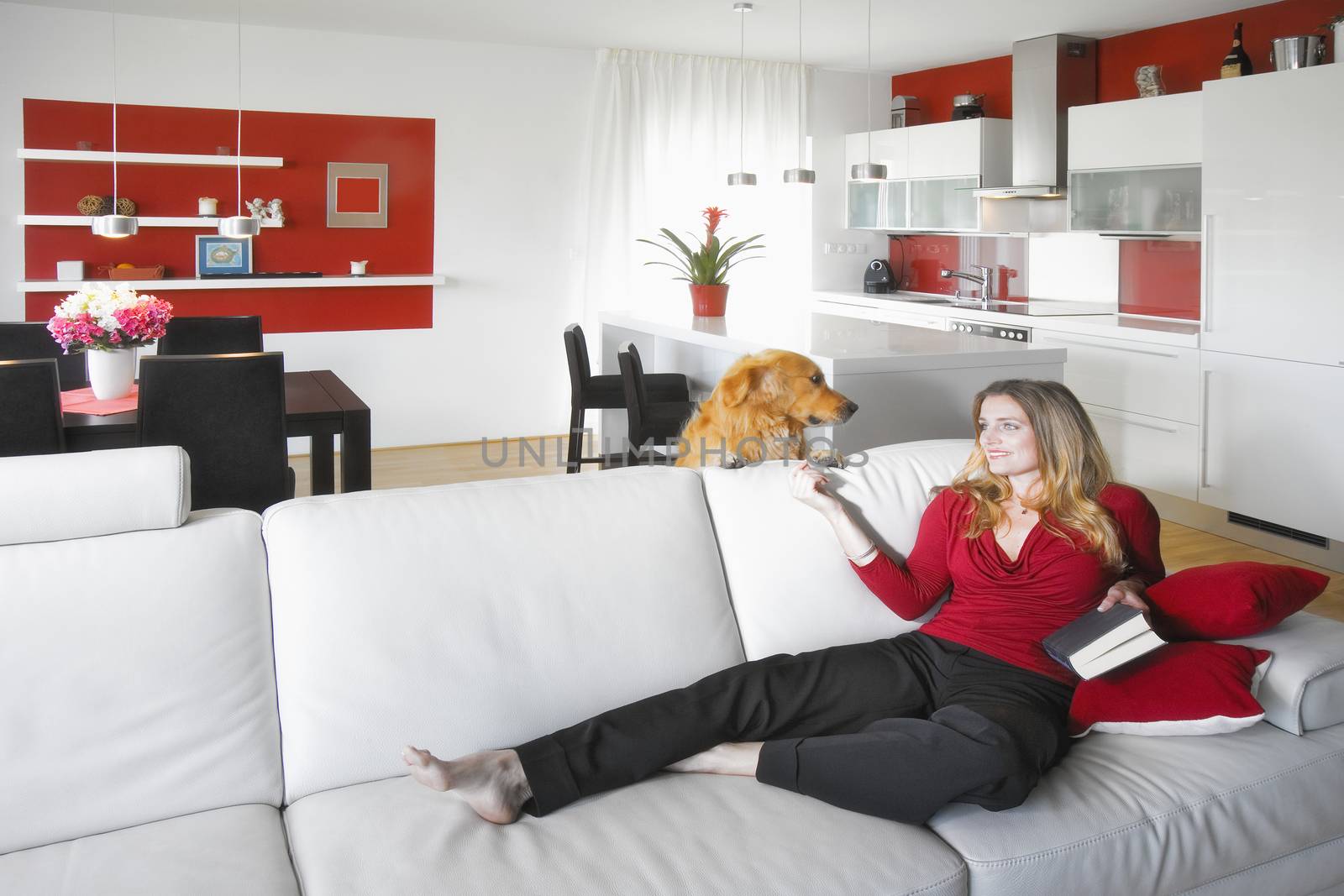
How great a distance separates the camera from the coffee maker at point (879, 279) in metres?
7.57

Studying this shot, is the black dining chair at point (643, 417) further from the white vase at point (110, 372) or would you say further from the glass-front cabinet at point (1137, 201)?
the glass-front cabinet at point (1137, 201)

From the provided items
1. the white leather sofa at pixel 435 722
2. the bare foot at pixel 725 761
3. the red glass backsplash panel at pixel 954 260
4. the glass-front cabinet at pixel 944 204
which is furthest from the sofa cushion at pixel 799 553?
the red glass backsplash panel at pixel 954 260

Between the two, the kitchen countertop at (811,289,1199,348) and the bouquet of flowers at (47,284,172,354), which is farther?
the kitchen countertop at (811,289,1199,348)

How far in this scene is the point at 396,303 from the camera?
667 centimetres

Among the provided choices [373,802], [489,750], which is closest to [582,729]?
[489,750]

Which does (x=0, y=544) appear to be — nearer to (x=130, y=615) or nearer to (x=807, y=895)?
(x=130, y=615)

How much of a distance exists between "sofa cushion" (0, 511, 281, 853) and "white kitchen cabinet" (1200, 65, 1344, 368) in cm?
402

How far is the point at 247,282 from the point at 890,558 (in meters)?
4.93

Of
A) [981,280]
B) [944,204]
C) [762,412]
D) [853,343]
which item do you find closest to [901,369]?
[853,343]

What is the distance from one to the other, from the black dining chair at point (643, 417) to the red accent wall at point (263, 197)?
2.83 metres

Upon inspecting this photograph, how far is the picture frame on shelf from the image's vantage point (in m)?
6.42

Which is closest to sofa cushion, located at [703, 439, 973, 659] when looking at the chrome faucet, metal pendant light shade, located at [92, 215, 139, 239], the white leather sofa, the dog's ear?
the white leather sofa

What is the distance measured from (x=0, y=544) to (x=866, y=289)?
6469 mm

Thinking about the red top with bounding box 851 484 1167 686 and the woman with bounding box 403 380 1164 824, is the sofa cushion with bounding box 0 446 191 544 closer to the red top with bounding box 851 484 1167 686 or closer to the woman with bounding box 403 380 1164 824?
the woman with bounding box 403 380 1164 824
